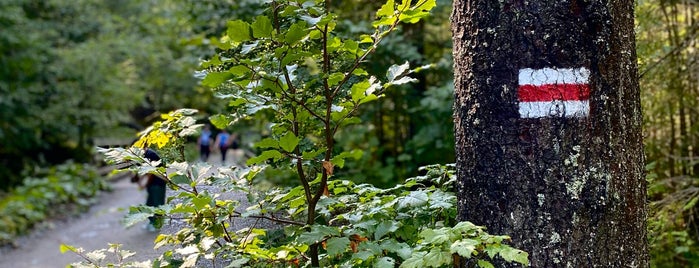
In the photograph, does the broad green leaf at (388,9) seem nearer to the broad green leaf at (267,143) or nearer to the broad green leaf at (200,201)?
the broad green leaf at (267,143)

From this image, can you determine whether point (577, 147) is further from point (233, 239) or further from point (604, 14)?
point (233, 239)

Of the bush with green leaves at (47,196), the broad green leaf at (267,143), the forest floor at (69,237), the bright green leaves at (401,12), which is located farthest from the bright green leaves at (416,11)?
the bush with green leaves at (47,196)

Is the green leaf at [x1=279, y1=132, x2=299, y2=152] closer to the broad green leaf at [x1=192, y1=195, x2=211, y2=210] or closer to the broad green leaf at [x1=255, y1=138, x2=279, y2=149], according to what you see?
the broad green leaf at [x1=255, y1=138, x2=279, y2=149]

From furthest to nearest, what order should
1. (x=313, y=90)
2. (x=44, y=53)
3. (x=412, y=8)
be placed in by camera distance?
(x=44, y=53), (x=313, y=90), (x=412, y=8)

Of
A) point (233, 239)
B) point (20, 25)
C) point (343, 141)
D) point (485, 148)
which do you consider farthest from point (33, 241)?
point (485, 148)

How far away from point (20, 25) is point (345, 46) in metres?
13.4

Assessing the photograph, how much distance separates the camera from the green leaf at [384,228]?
2.07 meters

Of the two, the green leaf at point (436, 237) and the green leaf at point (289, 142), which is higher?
the green leaf at point (289, 142)

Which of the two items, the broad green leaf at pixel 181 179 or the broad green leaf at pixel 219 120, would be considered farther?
the broad green leaf at pixel 219 120

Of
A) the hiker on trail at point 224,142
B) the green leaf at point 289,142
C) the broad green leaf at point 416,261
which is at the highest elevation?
the green leaf at point 289,142

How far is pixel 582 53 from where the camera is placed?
1.99 m

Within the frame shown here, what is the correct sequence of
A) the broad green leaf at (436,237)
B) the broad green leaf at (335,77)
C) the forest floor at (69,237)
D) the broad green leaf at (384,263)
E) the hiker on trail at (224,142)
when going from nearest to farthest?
1. the broad green leaf at (436,237)
2. the broad green leaf at (384,263)
3. the broad green leaf at (335,77)
4. the forest floor at (69,237)
5. the hiker on trail at (224,142)

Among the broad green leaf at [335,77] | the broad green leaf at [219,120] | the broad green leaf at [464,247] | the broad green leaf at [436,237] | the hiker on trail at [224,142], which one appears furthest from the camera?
the hiker on trail at [224,142]

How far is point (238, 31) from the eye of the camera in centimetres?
198
